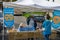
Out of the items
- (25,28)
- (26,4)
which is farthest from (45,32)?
(26,4)

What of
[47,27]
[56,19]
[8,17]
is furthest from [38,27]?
[8,17]

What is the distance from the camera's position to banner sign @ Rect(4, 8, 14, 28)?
44.3 feet

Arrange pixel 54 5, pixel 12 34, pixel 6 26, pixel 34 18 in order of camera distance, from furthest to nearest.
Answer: pixel 34 18 → pixel 6 26 → pixel 12 34 → pixel 54 5

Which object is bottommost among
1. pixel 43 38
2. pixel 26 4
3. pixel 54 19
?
pixel 43 38

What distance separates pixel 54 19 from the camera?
1341cm

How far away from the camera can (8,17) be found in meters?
13.7

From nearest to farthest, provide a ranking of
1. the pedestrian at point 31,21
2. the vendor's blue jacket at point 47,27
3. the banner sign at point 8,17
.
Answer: the vendor's blue jacket at point 47,27 → the banner sign at point 8,17 → the pedestrian at point 31,21

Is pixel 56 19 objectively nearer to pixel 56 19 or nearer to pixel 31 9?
pixel 56 19

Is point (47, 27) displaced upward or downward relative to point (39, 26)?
upward

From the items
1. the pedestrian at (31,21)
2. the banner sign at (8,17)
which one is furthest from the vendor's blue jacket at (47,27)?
the banner sign at (8,17)

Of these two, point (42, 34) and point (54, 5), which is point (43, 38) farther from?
point (54, 5)

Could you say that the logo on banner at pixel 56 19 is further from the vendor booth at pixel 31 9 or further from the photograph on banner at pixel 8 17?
the photograph on banner at pixel 8 17

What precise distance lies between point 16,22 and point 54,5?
11.7ft

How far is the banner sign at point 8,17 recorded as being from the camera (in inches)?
531
